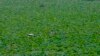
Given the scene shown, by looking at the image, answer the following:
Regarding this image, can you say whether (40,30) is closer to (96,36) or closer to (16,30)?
(16,30)

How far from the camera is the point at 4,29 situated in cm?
1032

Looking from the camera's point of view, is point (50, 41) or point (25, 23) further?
point (25, 23)

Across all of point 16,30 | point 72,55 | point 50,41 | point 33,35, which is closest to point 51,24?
point 16,30

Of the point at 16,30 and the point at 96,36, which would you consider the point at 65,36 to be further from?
the point at 16,30

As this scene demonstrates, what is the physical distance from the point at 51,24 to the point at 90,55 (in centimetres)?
464

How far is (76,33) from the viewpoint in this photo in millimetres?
9539

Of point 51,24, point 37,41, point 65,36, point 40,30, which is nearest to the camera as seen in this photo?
point 37,41

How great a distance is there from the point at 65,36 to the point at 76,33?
598mm

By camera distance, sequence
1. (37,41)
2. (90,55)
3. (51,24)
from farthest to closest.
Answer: (51,24) < (37,41) < (90,55)

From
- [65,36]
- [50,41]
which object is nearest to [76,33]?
[65,36]

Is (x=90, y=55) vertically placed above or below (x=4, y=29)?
above

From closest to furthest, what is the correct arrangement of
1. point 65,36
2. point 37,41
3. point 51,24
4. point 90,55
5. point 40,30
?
point 90,55 → point 37,41 → point 65,36 → point 40,30 → point 51,24

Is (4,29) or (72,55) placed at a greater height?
(72,55)

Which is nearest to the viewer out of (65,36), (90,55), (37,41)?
(90,55)
